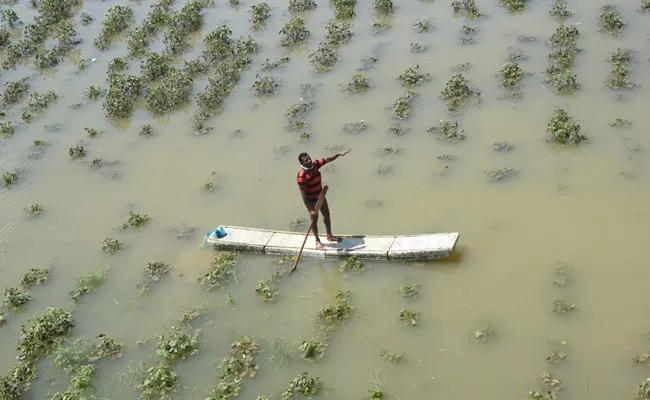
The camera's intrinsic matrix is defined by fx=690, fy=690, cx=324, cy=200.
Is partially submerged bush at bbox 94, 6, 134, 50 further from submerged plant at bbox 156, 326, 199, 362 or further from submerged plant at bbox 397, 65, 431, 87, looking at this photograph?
submerged plant at bbox 156, 326, 199, 362

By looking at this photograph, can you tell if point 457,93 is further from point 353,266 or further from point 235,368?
point 235,368

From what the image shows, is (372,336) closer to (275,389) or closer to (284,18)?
(275,389)

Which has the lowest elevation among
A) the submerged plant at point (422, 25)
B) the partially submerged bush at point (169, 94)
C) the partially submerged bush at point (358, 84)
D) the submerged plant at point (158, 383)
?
the submerged plant at point (158, 383)

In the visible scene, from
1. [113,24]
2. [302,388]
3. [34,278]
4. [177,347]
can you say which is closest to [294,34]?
[113,24]

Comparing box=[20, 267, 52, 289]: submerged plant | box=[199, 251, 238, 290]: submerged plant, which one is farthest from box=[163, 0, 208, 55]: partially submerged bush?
box=[199, 251, 238, 290]: submerged plant

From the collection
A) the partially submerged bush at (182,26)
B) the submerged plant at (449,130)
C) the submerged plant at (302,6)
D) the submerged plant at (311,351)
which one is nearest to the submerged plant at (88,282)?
the submerged plant at (311,351)

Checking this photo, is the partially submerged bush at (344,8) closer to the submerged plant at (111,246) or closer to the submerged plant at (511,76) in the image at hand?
the submerged plant at (511,76)
